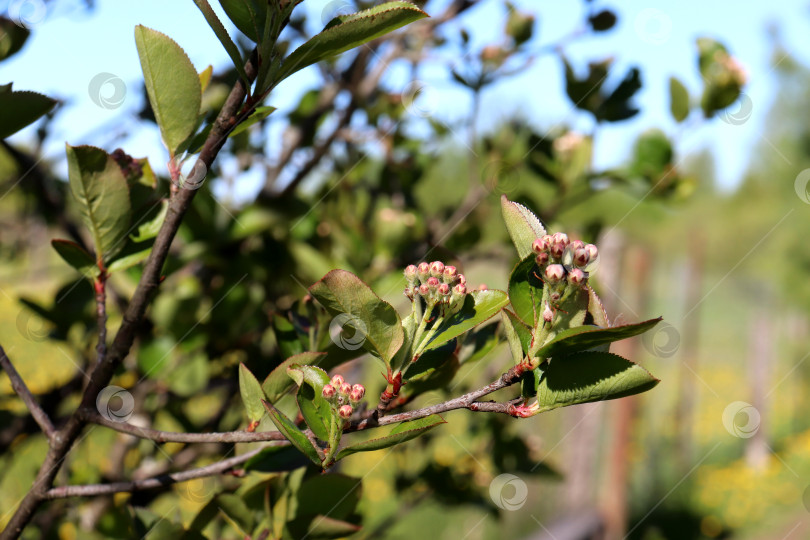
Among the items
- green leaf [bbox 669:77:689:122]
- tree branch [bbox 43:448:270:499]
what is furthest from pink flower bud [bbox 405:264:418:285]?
green leaf [bbox 669:77:689:122]

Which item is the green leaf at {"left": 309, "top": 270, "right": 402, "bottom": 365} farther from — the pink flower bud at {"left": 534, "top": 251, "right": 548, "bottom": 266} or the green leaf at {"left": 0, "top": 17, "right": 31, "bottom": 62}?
the green leaf at {"left": 0, "top": 17, "right": 31, "bottom": 62}

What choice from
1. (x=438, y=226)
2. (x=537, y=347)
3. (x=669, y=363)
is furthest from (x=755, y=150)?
(x=537, y=347)

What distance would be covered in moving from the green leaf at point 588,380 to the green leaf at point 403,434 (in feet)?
0.23

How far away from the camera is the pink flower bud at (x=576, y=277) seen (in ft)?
1.30

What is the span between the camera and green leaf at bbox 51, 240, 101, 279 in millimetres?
543

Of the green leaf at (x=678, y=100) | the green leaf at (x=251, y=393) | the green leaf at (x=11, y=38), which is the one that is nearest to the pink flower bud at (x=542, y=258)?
the green leaf at (x=251, y=393)

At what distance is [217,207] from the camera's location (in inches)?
39.9

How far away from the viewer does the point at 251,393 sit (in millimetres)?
491

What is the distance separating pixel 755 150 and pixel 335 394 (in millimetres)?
12523

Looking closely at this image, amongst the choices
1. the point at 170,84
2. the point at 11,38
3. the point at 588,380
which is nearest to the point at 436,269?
the point at 588,380

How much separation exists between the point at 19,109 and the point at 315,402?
302 mm

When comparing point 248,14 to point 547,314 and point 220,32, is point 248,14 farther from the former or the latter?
point 547,314

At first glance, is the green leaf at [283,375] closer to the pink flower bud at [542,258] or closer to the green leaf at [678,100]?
the pink flower bud at [542,258]

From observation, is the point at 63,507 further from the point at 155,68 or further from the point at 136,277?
the point at 155,68
